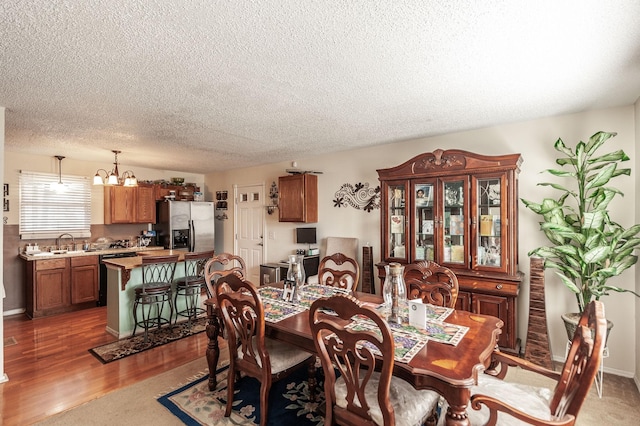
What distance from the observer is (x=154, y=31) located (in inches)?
68.0

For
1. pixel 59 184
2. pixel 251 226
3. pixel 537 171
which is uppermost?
pixel 59 184

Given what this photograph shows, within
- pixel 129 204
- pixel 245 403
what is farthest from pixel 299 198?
pixel 129 204

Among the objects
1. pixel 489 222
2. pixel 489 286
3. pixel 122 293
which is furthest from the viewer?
pixel 122 293

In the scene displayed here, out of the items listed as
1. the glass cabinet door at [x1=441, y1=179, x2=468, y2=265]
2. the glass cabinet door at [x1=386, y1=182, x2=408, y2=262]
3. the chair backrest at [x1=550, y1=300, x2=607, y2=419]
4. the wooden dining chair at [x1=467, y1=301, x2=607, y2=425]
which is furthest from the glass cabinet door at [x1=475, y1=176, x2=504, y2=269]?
the chair backrest at [x1=550, y1=300, x2=607, y2=419]

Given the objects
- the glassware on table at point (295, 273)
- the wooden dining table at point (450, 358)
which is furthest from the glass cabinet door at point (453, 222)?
the glassware on table at point (295, 273)

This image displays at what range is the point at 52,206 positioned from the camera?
5.18m

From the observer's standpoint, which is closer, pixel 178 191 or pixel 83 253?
pixel 83 253

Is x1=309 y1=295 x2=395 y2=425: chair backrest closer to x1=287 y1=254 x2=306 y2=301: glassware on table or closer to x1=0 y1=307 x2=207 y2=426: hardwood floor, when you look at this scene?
x1=287 y1=254 x2=306 y2=301: glassware on table

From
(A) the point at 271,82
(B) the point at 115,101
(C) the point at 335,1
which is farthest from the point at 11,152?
(C) the point at 335,1

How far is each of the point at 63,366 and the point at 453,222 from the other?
171 inches

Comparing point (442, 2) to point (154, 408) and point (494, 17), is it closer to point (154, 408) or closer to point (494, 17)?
point (494, 17)

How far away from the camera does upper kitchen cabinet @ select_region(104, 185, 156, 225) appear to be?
5.71 meters

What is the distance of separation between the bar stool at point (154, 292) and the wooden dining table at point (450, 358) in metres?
2.24

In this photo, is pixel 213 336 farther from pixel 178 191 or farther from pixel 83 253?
pixel 178 191
